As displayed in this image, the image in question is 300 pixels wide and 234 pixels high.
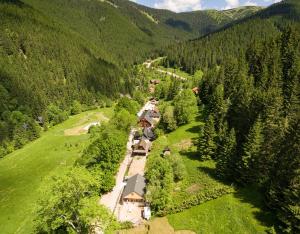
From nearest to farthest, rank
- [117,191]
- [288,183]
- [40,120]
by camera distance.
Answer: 1. [288,183]
2. [117,191]
3. [40,120]

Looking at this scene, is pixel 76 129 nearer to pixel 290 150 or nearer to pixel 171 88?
pixel 171 88

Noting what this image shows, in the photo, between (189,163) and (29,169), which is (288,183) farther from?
(29,169)

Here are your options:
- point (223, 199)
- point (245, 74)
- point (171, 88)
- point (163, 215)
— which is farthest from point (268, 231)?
point (171, 88)

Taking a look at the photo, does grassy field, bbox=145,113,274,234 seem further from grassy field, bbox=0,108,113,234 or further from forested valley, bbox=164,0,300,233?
grassy field, bbox=0,108,113,234

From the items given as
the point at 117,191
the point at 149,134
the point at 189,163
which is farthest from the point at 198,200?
the point at 149,134

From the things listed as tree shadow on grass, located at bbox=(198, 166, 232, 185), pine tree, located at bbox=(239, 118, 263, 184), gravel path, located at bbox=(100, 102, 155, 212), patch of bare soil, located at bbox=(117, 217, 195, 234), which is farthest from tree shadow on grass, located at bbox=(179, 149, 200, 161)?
patch of bare soil, located at bbox=(117, 217, 195, 234)
